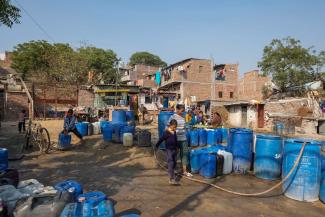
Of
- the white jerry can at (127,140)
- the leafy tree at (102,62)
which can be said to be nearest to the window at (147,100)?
the leafy tree at (102,62)

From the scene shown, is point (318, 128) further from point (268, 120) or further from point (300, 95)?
point (300, 95)

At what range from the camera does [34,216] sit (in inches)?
133

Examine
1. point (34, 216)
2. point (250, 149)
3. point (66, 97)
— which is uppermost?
point (66, 97)

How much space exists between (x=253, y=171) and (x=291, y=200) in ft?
6.07

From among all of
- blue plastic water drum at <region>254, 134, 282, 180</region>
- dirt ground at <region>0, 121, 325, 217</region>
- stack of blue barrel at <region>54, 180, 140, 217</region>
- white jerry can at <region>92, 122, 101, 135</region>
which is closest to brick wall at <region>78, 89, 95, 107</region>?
white jerry can at <region>92, 122, 101, 135</region>

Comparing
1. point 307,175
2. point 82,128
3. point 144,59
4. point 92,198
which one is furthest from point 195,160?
point 144,59

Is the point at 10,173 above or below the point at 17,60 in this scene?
below

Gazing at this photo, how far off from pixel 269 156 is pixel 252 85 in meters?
31.9

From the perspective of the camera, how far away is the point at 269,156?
645 centimetres

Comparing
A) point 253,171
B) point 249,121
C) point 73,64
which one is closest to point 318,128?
point 249,121

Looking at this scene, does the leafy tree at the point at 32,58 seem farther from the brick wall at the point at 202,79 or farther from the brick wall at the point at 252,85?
the brick wall at the point at 252,85

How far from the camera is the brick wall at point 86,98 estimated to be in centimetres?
2898

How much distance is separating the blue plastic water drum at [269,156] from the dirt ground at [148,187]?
275mm

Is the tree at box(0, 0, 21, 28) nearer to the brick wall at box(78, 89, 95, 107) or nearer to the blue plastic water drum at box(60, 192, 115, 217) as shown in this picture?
the blue plastic water drum at box(60, 192, 115, 217)
